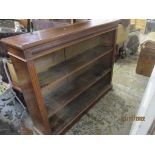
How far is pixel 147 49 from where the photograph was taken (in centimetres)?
287

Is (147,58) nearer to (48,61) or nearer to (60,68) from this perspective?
(60,68)

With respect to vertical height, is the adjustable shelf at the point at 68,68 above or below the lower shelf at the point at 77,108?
above

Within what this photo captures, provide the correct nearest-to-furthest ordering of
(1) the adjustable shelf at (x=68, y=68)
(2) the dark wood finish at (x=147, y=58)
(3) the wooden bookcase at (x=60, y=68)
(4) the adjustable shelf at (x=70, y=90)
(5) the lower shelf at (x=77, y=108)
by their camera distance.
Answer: (3) the wooden bookcase at (x=60, y=68), (1) the adjustable shelf at (x=68, y=68), (4) the adjustable shelf at (x=70, y=90), (5) the lower shelf at (x=77, y=108), (2) the dark wood finish at (x=147, y=58)

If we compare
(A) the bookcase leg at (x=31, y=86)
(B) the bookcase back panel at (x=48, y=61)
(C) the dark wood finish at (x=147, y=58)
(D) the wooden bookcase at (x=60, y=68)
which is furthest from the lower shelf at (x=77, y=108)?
(C) the dark wood finish at (x=147, y=58)

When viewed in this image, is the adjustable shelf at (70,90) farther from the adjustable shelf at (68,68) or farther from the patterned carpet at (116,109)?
the patterned carpet at (116,109)

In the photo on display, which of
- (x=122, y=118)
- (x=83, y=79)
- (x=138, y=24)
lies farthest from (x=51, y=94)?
(x=138, y=24)

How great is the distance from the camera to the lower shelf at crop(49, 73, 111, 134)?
5.85 ft

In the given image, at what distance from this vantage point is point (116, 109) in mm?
2176

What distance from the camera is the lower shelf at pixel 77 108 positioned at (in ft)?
5.85

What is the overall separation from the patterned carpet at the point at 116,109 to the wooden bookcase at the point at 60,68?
0.11 m

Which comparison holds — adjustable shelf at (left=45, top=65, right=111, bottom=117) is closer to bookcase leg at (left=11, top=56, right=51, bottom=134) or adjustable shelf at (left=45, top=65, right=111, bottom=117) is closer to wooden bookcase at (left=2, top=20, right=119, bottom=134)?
wooden bookcase at (left=2, top=20, right=119, bottom=134)

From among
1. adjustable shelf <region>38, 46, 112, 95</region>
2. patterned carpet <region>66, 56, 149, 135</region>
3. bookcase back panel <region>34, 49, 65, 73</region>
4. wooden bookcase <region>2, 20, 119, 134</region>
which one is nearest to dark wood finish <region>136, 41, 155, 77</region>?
patterned carpet <region>66, 56, 149, 135</region>

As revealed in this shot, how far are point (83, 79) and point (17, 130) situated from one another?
1.07m
